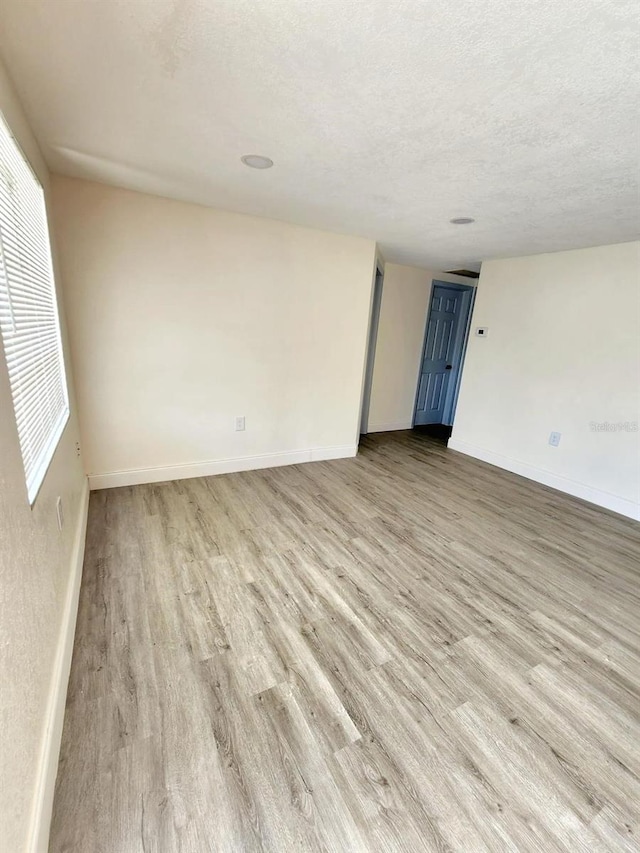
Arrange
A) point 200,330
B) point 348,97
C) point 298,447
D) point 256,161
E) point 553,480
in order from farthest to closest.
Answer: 1. point 298,447
2. point 553,480
3. point 200,330
4. point 256,161
5. point 348,97

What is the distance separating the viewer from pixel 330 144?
182 cm

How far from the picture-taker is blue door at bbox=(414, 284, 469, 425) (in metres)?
5.54

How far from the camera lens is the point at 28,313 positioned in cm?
162

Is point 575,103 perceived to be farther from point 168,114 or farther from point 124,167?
point 124,167

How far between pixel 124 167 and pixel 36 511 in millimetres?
2158

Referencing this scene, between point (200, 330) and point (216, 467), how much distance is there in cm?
126

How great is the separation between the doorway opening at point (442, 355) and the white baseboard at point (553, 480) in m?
0.84

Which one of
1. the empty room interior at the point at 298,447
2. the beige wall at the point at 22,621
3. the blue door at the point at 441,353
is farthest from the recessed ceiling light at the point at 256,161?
the blue door at the point at 441,353

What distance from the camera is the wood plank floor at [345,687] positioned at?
3.69 feet

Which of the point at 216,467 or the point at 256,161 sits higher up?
the point at 256,161

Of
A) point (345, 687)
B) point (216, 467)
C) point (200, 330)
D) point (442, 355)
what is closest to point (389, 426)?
point (442, 355)

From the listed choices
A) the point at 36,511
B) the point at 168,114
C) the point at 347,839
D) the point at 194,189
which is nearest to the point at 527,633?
the point at 347,839
